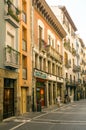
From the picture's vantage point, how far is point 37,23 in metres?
35.7

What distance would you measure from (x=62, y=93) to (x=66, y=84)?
17.5ft

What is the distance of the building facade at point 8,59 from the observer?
22.6 meters

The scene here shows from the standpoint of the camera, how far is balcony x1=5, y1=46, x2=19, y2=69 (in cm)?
2297

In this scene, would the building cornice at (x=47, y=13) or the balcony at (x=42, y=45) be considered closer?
the building cornice at (x=47, y=13)

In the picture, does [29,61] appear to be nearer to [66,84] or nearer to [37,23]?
[37,23]

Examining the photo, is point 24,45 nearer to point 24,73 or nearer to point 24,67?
point 24,67

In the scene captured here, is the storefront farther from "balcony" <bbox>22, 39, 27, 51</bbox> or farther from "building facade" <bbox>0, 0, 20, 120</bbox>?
"building facade" <bbox>0, 0, 20, 120</bbox>

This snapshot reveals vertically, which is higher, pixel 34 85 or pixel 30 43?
pixel 30 43

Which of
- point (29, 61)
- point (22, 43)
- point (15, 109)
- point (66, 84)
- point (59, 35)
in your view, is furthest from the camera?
point (66, 84)

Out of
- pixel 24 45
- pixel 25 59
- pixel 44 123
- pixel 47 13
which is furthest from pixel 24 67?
pixel 47 13

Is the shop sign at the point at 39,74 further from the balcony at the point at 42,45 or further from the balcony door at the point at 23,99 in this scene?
the balcony door at the point at 23,99

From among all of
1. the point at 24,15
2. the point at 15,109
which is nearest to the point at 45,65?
the point at 24,15

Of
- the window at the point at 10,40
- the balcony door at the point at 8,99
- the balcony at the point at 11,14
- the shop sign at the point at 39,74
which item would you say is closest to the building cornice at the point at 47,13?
the shop sign at the point at 39,74

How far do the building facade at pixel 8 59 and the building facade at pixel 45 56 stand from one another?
248 inches
